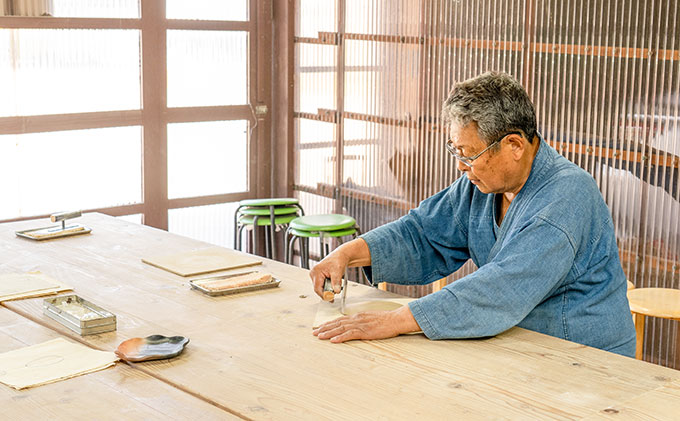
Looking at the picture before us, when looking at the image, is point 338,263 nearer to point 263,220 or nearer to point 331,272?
point 331,272

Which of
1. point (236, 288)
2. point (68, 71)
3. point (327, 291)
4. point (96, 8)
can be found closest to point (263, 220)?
point (68, 71)

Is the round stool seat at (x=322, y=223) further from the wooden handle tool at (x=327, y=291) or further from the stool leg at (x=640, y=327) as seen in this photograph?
the wooden handle tool at (x=327, y=291)

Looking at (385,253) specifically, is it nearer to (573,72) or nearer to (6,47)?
(573,72)

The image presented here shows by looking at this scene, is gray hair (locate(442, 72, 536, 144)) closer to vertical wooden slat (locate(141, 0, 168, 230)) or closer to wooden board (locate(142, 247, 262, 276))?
wooden board (locate(142, 247, 262, 276))

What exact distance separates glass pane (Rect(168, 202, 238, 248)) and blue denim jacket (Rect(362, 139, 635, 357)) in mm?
2724

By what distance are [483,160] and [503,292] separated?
331 mm

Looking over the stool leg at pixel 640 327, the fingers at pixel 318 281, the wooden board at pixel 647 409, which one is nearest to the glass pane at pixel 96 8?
the fingers at pixel 318 281

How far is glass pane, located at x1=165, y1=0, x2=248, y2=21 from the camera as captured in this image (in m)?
4.54

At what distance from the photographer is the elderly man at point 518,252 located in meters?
1.91

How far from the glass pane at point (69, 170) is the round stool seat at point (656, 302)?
258 centimetres

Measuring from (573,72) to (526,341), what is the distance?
1783 mm

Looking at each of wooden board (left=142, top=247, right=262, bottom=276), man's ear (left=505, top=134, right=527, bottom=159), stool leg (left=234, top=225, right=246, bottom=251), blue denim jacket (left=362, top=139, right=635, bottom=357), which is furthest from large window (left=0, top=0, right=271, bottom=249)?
man's ear (left=505, top=134, right=527, bottom=159)

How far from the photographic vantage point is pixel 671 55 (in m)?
3.07

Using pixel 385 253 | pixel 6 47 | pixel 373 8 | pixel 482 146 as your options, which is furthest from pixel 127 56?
pixel 482 146
